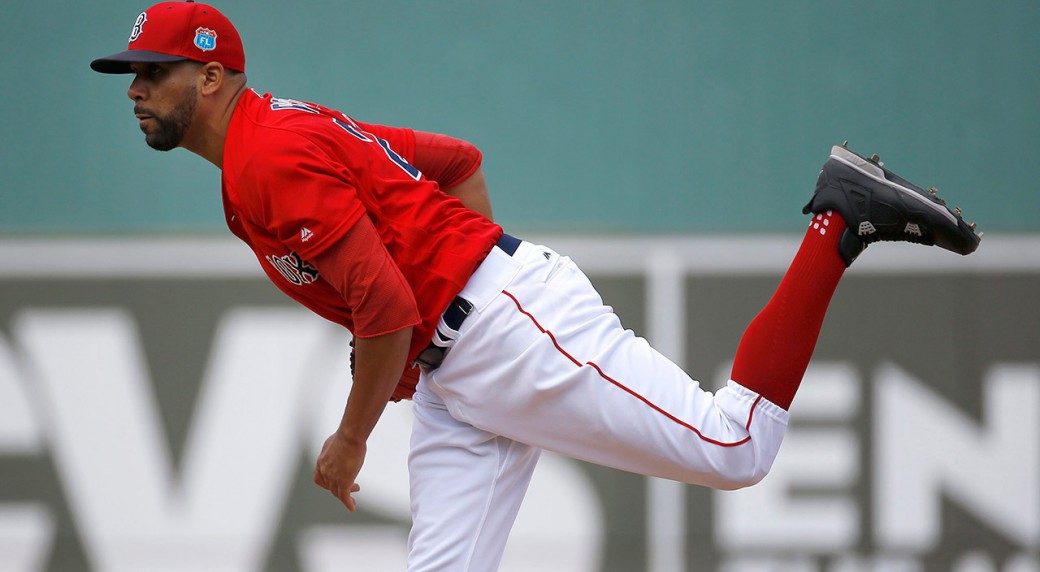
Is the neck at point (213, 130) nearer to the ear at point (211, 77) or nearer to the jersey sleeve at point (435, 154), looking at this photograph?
the ear at point (211, 77)

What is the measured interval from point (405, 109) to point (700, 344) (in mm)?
1387

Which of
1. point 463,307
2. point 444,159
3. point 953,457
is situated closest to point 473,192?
point 444,159

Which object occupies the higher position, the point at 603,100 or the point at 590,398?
the point at 603,100

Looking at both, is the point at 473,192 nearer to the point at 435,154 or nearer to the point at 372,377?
the point at 435,154

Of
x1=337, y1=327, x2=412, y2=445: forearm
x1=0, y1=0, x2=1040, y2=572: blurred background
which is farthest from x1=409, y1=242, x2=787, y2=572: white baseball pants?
x1=0, y1=0, x2=1040, y2=572: blurred background

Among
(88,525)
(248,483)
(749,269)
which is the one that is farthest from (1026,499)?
(88,525)

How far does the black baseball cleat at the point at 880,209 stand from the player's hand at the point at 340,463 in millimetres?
1087

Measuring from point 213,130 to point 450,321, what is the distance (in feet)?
2.01

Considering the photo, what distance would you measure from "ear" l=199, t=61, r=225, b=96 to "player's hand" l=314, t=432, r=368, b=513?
0.74m

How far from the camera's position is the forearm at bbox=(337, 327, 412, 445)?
2.22m

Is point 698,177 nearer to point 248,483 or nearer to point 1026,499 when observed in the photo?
point 1026,499

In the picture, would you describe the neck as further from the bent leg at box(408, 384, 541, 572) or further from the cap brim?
the bent leg at box(408, 384, 541, 572)

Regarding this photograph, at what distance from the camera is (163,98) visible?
2.29 meters

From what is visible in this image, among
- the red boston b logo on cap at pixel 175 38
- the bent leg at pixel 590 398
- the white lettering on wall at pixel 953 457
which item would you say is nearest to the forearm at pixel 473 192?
the bent leg at pixel 590 398
